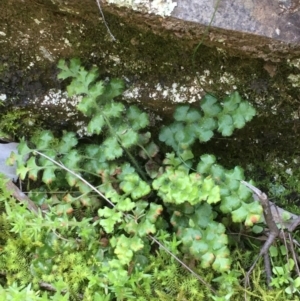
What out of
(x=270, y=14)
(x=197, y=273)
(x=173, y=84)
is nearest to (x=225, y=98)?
(x=173, y=84)

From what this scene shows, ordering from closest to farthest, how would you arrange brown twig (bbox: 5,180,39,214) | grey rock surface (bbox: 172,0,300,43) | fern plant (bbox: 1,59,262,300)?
grey rock surface (bbox: 172,0,300,43) → fern plant (bbox: 1,59,262,300) → brown twig (bbox: 5,180,39,214)

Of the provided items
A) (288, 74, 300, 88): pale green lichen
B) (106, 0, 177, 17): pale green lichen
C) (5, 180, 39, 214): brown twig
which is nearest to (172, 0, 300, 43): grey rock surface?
(106, 0, 177, 17): pale green lichen

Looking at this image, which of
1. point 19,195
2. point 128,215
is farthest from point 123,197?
point 19,195

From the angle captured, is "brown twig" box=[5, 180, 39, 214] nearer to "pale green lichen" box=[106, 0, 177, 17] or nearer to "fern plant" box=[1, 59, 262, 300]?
"fern plant" box=[1, 59, 262, 300]

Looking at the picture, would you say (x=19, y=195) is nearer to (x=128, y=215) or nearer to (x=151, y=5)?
(x=128, y=215)


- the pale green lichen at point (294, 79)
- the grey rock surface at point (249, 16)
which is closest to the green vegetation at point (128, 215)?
the pale green lichen at point (294, 79)

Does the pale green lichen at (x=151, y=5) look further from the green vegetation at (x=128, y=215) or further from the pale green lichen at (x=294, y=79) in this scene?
the pale green lichen at (x=294, y=79)
